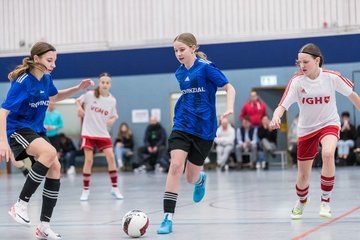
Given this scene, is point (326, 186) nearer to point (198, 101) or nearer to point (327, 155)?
point (327, 155)

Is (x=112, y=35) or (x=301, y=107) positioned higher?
(x=112, y=35)

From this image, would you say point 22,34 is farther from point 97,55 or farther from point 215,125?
point 215,125

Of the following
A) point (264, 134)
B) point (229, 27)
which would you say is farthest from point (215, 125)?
point (264, 134)

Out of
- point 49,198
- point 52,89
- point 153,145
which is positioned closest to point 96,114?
point 52,89

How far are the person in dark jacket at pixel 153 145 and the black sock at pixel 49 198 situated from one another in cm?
1414

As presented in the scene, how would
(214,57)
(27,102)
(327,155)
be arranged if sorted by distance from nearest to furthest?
(27,102)
(327,155)
(214,57)

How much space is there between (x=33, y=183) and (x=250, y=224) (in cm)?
214

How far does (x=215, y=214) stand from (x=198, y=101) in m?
1.74

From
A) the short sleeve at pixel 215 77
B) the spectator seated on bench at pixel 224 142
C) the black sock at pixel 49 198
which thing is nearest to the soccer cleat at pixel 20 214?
the black sock at pixel 49 198

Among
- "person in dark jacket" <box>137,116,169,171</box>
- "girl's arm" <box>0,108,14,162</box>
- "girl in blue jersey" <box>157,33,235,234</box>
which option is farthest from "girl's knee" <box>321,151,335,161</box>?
"person in dark jacket" <box>137,116,169,171</box>

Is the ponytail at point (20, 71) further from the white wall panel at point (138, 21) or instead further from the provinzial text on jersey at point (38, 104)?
the white wall panel at point (138, 21)

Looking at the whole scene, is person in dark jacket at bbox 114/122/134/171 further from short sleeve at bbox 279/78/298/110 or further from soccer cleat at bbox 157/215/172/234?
soccer cleat at bbox 157/215/172/234

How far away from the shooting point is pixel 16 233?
6832 millimetres

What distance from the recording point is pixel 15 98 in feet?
20.6
